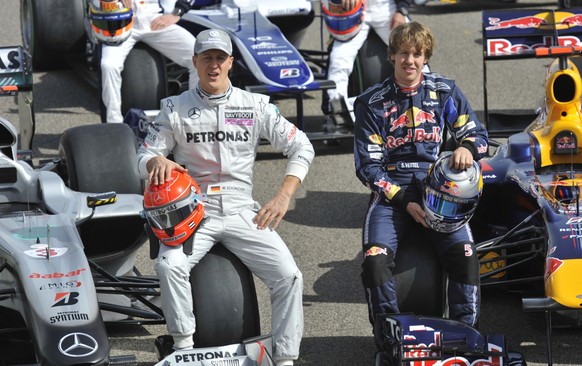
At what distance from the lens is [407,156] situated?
22.5 ft

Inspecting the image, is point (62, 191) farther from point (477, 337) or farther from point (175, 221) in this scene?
point (477, 337)

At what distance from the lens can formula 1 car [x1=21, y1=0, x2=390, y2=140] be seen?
10.3 metres

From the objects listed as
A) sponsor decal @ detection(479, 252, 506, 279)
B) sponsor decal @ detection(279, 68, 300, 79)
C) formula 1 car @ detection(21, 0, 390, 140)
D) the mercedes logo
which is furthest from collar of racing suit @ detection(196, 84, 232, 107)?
sponsor decal @ detection(279, 68, 300, 79)

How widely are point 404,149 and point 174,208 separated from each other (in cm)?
141

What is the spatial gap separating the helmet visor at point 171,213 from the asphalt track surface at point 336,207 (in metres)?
1.02

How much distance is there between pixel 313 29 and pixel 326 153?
4.47 meters

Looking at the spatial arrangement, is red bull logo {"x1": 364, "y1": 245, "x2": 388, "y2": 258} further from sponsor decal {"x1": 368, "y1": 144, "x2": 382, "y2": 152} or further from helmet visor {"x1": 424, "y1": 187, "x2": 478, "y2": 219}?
sponsor decal {"x1": 368, "y1": 144, "x2": 382, "y2": 152}

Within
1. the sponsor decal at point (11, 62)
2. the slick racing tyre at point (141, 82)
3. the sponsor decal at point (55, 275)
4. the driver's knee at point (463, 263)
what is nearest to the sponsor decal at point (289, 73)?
the slick racing tyre at point (141, 82)

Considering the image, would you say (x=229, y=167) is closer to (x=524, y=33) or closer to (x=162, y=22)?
(x=524, y=33)

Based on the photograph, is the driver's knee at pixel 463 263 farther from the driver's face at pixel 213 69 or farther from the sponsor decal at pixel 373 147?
the driver's face at pixel 213 69

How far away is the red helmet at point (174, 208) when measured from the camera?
6.12 metres

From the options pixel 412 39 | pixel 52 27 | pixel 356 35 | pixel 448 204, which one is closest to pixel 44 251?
pixel 448 204

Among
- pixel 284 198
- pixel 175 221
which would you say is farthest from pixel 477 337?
pixel 175 221

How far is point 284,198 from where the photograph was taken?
6.30 meters
